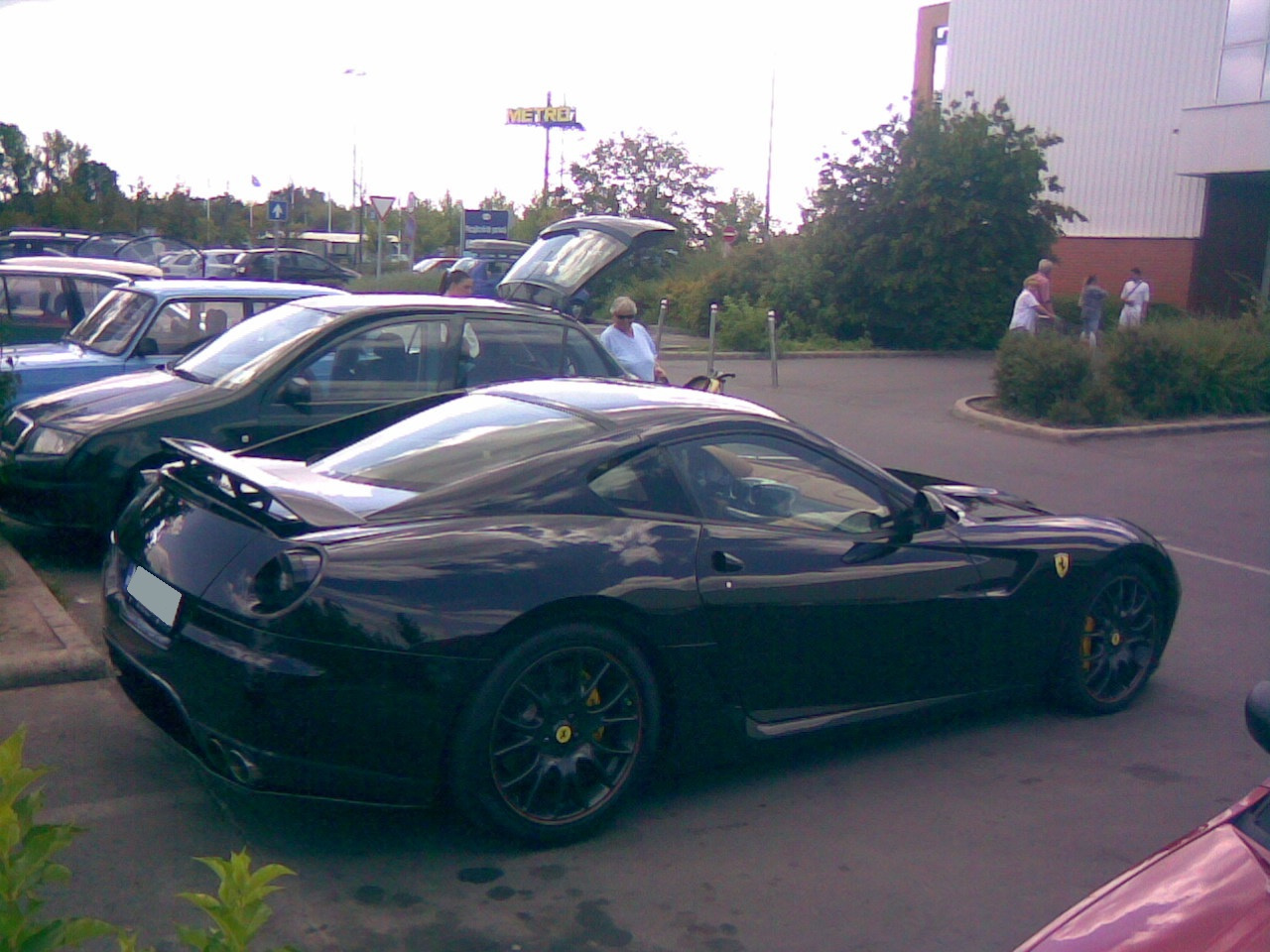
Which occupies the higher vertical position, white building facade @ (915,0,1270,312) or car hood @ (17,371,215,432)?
white building facade @ (915,0,1270,312)

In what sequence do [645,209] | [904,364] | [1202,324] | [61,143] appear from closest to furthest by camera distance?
1. [1202,324]
2. [904,364]
3. [61,143]
4. [645,209]

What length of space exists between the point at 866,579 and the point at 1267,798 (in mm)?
A: 2220

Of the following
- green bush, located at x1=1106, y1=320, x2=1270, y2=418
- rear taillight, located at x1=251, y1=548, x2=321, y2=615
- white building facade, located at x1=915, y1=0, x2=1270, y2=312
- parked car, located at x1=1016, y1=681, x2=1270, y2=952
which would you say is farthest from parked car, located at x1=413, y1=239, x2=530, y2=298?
parked car, located at x1=1016, y1=681, x2=1270, y2=952

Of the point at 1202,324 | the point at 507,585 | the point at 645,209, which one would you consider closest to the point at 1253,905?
the point at 507,585

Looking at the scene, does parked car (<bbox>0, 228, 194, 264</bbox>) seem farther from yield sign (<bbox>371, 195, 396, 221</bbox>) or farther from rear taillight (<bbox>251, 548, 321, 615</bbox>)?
rear taillight (<bbox>251, 548, 321, 615</bbox>)

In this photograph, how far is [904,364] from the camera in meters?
23.1

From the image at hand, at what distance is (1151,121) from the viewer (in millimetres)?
33156

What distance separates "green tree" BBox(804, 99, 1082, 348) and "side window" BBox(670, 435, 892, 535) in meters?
20.8

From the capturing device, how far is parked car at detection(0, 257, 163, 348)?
1213 cm

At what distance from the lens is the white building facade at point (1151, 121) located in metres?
30.4

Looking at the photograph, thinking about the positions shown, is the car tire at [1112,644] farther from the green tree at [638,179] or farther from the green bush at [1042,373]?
the green tree at [638,179]

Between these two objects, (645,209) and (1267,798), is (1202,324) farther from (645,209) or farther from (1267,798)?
(645,209)

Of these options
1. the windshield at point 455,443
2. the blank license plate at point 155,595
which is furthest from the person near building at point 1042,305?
the blank license plate at point 155,595

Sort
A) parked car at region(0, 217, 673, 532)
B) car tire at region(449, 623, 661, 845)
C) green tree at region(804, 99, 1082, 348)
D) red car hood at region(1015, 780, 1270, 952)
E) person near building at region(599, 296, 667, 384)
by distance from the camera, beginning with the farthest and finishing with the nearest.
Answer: green tree at region(804, 99, 1082, 348) → person near building at region(599, 296, 667, 384) → parked car at region(0, 217, 673, 532) → car tire at region(449, 623, 661, 845) → red car hood at region(1015, 780, 1270, 952)
